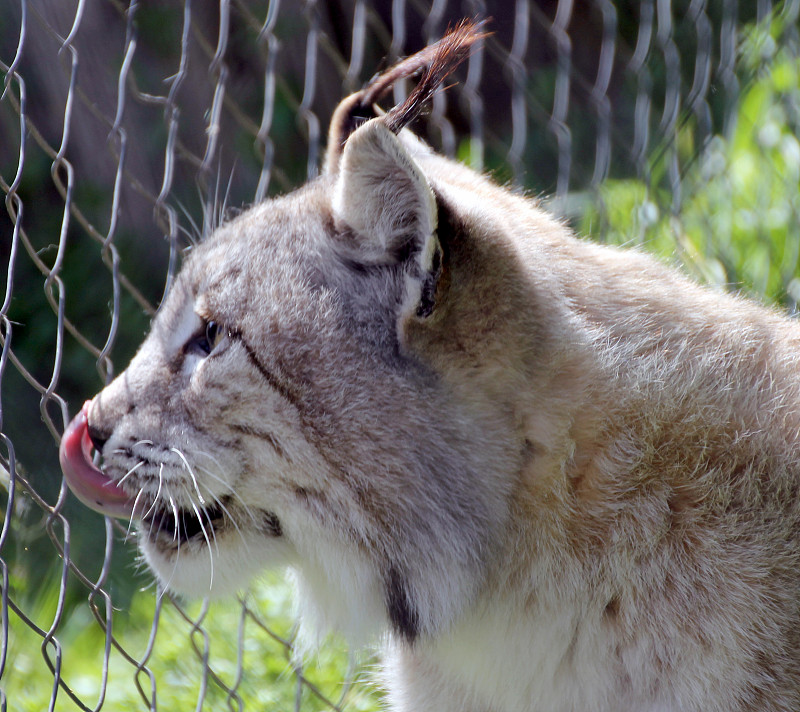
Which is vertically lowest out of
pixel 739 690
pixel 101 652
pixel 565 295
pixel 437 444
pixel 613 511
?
pixel 101 652

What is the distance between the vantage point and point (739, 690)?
1.88 metres

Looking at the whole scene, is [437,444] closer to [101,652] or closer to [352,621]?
[352,621]

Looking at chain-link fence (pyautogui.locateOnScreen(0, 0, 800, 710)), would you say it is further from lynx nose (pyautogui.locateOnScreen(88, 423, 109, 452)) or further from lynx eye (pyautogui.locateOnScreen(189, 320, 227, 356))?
lynx eye (pyautogui.locateOnScreen(189, 320, 227, 356))

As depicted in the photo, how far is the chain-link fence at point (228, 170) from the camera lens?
2994 mm

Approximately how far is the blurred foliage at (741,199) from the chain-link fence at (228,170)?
0.01 m

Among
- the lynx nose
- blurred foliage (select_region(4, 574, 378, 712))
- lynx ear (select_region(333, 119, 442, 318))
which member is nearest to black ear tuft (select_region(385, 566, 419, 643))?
lynx ear (select_region(333, 119, 442, 318))

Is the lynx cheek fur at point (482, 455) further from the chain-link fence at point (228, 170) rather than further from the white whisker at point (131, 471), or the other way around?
the chain-link fence at point (228, 170)

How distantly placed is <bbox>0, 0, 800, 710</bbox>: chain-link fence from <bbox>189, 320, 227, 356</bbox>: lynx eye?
437 millimetres

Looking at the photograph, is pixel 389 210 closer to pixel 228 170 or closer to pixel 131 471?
pixel 131 471

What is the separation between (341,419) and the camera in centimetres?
196

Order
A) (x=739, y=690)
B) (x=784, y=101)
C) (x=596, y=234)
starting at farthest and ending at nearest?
(x=784, y=101), (x=596, y=234), (x=739, y=690)

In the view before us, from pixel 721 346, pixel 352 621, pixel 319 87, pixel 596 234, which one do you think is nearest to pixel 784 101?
pixel 596 234

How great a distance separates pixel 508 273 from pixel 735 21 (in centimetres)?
354

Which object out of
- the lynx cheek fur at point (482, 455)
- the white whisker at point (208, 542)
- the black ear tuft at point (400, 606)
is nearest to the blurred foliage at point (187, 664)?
the white whisker at point (208, 542)
